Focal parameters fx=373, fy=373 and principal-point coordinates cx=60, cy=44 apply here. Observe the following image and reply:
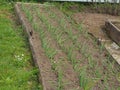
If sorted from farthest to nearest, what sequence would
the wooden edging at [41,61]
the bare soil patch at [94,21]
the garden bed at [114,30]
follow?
1. the bare soil patch at [94,21]
2. the garden bed at [114,30]
3. the wooden edging at [41,61]

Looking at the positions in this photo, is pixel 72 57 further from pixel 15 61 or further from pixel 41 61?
pixel 15 61

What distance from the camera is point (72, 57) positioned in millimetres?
5734

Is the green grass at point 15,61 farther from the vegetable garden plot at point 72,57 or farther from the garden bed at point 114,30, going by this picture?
the garden bed at point 114,30

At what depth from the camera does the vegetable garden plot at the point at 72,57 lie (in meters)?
4.99

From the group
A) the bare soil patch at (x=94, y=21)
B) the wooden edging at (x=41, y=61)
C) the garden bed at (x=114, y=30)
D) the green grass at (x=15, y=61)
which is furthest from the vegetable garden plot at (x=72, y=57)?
the garden bed at (x=114, y=30)

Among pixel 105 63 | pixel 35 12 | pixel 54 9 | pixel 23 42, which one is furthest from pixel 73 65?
pixel 54 9

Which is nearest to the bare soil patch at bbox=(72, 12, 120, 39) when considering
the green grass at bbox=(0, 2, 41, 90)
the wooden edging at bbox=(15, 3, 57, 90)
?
the wooden edging at bbox=(15, 3, 57, 90)

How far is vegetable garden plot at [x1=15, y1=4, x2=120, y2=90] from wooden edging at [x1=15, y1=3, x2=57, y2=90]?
0.11 ft

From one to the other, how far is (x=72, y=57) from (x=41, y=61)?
52 cm

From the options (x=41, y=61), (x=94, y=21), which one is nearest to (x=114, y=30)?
(x=94, y=21)

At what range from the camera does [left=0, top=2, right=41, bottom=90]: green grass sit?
5.02 meters

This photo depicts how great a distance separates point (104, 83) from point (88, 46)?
5.26 ft

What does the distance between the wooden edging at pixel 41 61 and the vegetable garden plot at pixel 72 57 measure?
35mm

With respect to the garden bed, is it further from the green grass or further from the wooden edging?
the green grass
